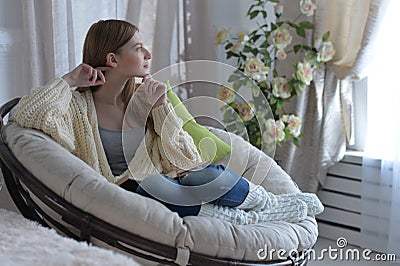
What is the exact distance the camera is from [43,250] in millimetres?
1366

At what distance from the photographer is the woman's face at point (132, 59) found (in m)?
2.06

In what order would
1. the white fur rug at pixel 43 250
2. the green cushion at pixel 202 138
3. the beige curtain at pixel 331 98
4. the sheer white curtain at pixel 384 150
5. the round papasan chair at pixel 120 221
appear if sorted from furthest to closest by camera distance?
1. the beige curtain at pixel 331 98
2. the sheer white curtain at pixel 384 150
3. the green cushion at pixel 202 138
4. the round papasan chair at pixel 120 221
5. the white fur rug at pixel 43 250

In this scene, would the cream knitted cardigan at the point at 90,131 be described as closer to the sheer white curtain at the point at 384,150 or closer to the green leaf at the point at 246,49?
the green leaf at the point at 246,49

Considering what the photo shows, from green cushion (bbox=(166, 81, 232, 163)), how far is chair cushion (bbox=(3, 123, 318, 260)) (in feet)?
1.74

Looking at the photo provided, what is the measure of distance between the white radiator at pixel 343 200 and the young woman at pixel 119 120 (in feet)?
3.20

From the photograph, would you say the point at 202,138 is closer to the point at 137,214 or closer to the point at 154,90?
the point at 154,90

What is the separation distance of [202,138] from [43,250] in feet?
3.37

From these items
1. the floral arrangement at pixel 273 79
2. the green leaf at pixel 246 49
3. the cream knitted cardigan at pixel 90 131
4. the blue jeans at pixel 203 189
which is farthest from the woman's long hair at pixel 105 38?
the green leaf at pixel 246 49

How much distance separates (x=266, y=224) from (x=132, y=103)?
637mm

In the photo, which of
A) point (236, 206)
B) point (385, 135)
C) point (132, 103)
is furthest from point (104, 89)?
point (385, 135)

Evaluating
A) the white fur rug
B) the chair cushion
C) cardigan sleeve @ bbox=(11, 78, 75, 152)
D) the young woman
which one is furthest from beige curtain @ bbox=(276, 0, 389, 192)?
the white fur rug

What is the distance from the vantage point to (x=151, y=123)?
83.1 inches

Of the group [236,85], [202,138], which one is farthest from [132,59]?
[236,85]

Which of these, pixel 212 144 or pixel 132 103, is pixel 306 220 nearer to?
pixel 212 144
